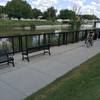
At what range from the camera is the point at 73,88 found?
4.81 metres

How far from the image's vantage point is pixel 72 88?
4812mm

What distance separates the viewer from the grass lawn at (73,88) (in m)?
4.26

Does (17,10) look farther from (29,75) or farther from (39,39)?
(29,75)

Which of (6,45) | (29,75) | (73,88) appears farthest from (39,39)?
(73,88)

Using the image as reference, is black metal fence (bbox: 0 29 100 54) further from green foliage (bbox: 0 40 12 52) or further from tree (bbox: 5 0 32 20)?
tree (bbox: 5 0 32 20)

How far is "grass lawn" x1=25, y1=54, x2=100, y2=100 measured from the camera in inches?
168

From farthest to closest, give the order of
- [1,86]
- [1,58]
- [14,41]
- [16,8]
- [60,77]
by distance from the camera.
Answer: [16,8]
[14,41]
[1,58]
[60,77]
[1,86]

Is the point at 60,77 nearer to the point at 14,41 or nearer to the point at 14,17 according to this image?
the point at 14,41

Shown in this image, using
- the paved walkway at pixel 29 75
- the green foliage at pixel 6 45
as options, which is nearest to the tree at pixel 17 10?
the green foliage at pixel 6 45

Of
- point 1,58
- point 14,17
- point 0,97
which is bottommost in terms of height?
point 0,97

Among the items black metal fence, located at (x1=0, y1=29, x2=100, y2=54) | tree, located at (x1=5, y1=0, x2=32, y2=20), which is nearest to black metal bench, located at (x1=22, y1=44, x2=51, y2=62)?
black metal fence, located at (x1=0, y1=29, x2=100, y2=54)

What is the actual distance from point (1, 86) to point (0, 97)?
714 mm

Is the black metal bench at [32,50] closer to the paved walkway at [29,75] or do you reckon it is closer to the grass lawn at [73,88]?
the paved walkway at [29,75]

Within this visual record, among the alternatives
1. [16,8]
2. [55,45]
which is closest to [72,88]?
[55,45]
